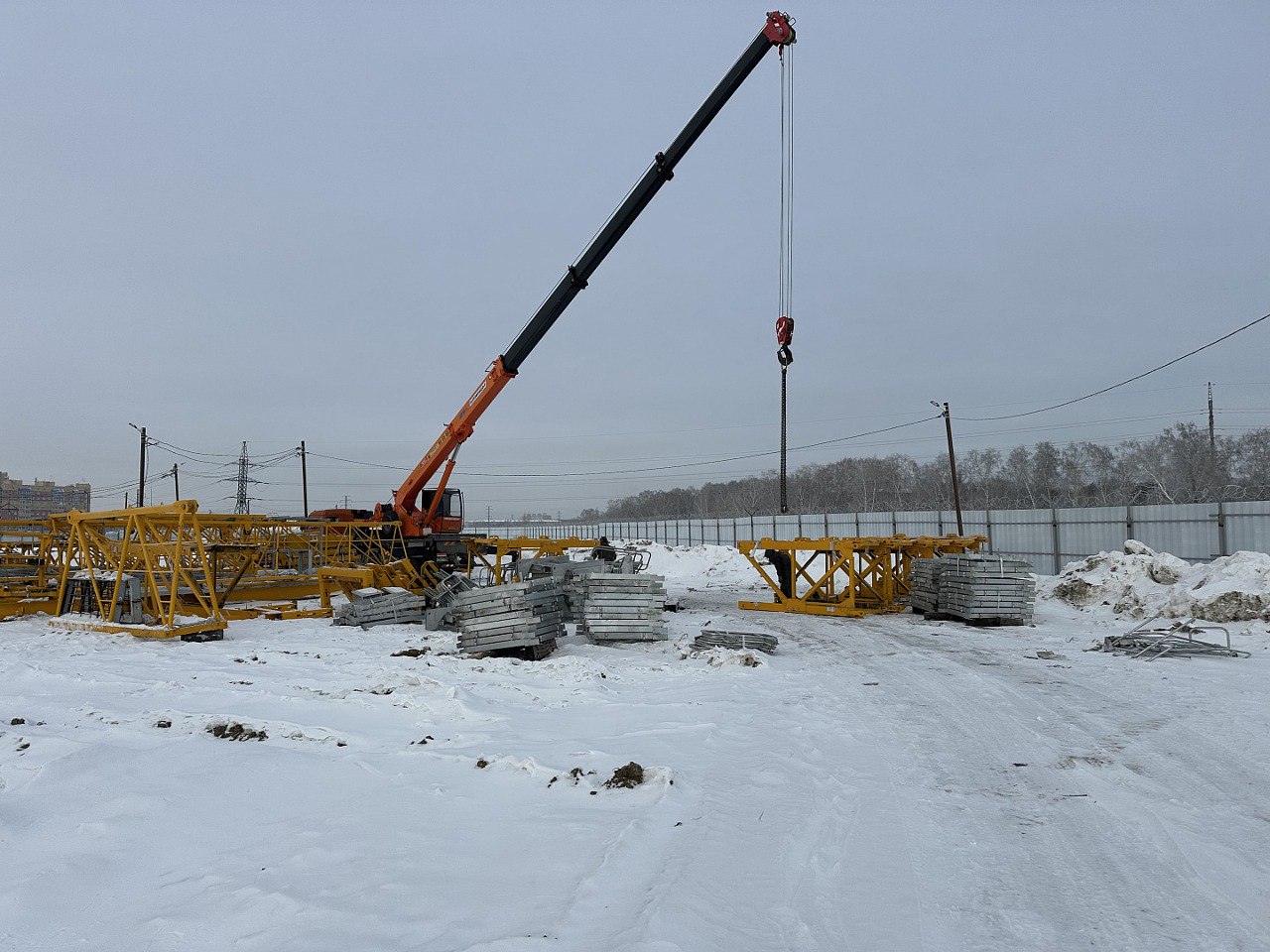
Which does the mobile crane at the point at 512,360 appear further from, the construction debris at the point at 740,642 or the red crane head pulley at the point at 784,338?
the construction debris at the point at 740,642

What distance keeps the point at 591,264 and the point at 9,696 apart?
15.0 m

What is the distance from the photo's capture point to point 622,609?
13031 mm

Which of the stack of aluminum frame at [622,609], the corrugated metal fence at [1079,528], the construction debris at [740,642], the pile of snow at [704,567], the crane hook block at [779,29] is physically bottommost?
the pile of snow at [704,567]

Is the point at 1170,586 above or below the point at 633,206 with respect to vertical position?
below

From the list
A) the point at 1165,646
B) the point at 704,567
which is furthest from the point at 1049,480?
the point at 1165,646

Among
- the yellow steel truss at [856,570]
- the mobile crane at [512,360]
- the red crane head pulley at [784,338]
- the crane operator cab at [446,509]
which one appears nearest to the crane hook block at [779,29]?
the mobile crane at [512,360]

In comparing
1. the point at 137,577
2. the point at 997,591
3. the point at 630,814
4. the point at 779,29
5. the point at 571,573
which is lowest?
the point at 630,814

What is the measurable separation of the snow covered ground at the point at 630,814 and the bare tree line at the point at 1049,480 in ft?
71.4

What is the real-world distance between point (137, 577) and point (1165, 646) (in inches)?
749

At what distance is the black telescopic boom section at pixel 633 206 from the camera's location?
1722cm

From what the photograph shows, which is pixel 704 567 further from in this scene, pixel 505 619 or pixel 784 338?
pixel 505 619

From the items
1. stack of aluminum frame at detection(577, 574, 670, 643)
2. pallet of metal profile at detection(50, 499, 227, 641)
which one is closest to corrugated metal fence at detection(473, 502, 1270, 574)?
stack of aluminum frame at detection(577, 574, 670, 643)

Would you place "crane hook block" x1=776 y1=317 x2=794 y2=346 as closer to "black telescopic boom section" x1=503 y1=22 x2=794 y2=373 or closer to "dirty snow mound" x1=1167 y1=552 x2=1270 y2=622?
"black telescopic boom section" x1=503 y1=22 x2=794 y2=373

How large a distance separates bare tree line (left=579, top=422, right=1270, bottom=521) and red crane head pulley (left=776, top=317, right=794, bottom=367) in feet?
50.9
